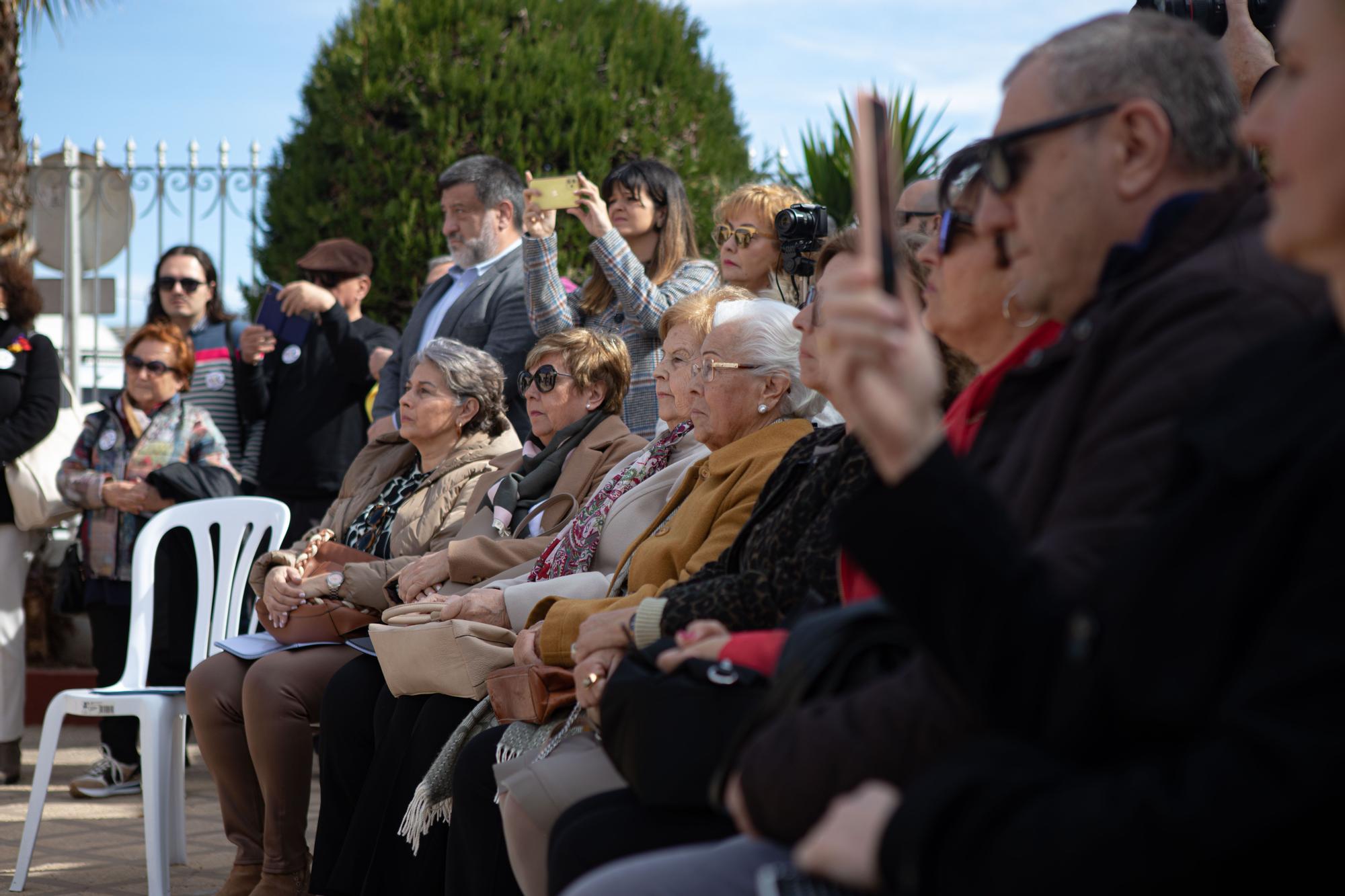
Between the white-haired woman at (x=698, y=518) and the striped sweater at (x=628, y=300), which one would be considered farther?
the striped sweater at (x=628, y=300)

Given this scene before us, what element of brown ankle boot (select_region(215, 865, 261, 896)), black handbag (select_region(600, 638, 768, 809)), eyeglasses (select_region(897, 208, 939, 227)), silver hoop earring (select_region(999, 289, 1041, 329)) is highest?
eyeglasses (select_region(897, 208, 939, 227))

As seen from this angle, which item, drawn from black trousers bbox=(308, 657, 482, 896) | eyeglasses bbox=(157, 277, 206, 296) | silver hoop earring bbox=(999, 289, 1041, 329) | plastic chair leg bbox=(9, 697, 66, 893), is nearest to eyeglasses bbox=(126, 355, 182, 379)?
eyeglasses bbox=(157, 277, 206, 296)

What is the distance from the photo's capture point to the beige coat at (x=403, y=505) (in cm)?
436

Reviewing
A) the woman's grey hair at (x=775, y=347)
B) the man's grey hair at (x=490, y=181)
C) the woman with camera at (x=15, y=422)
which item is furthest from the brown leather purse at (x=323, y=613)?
the woman with camera at (x=15, y=422)

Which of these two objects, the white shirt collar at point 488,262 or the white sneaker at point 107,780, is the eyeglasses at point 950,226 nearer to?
the white shirt collar at point 488,262

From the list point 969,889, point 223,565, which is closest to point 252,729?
point 223,565

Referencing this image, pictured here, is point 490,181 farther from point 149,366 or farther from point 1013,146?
point 1013,146

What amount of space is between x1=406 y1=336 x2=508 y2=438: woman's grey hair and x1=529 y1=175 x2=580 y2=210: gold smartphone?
62 centimetres

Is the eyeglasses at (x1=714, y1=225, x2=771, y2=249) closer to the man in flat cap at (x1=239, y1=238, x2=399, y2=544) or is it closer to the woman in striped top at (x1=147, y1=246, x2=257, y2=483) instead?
the man in flat cap at (x1=239, y1=238, x2=399, y2=544)

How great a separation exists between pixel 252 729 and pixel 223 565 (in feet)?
3.47

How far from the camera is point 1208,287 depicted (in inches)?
57.2

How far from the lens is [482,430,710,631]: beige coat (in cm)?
360

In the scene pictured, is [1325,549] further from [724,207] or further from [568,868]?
[724,207]

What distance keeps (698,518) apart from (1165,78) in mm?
1800
